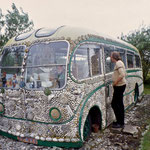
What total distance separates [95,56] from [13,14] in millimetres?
10486

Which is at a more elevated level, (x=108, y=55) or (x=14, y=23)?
(x=14, y=23)

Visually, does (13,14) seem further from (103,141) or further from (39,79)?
(103,141)

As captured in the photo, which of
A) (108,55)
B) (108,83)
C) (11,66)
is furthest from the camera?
(108,55)

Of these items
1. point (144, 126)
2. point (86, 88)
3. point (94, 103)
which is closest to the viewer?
point (86, 88)

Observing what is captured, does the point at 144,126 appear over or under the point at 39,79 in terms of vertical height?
under

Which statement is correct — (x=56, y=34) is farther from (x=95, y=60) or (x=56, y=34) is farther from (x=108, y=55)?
(x=108, y=55)

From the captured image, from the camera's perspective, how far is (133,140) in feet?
14.0

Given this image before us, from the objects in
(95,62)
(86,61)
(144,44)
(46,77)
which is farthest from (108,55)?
(144,44)

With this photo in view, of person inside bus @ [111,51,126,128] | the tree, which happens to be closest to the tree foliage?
the tree

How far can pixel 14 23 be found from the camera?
42.2 ft

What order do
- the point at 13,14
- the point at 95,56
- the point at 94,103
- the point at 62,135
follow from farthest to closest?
the point at 13,14
the point at 95,56
the point at 94,103
the point at 62,135

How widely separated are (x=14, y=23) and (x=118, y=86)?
10.6 meters

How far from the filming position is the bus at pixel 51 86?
11.6 feet

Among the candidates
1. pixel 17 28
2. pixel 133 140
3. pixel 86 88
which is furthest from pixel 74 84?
pixel 17 28
